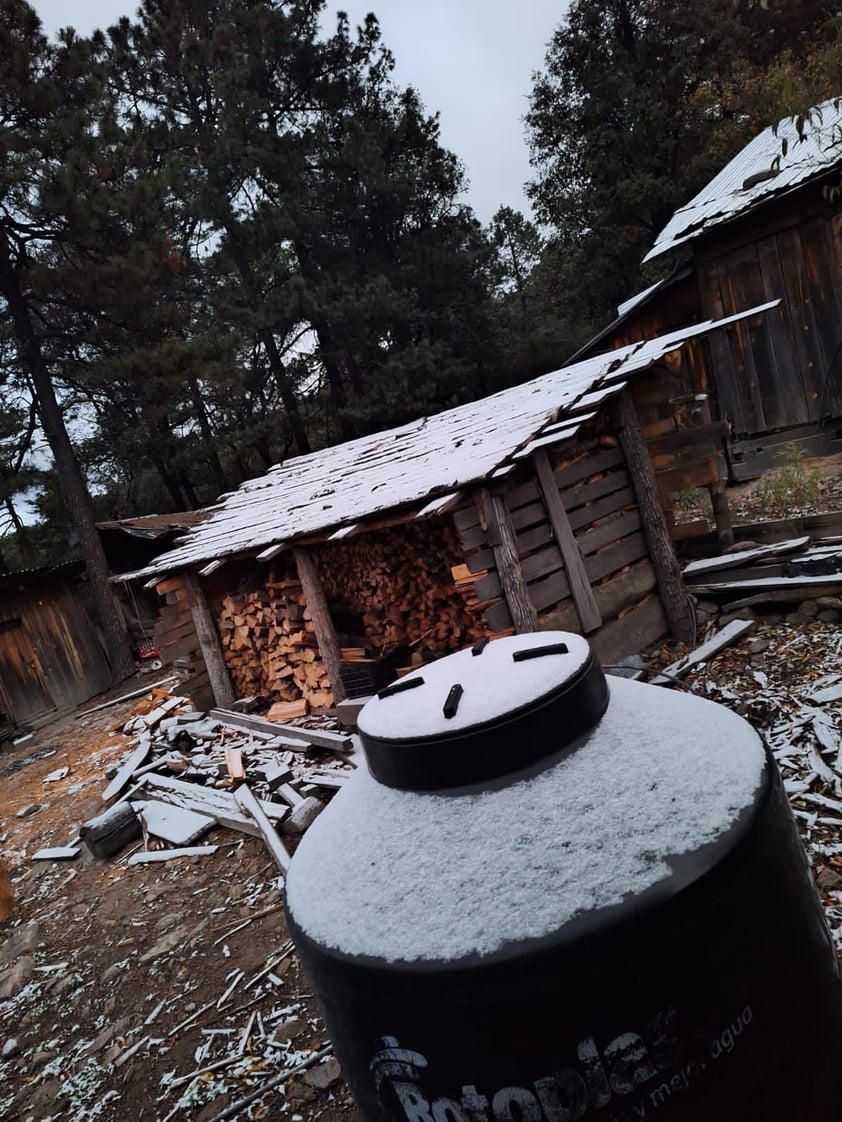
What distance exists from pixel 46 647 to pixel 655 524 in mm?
14490

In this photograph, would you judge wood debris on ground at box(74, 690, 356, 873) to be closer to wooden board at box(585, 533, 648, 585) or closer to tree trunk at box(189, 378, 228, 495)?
wooden board at box(585, 533, 648, 585)

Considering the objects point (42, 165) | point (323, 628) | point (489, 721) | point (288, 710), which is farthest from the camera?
point (42, 165)

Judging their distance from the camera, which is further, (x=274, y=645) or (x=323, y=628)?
(x=274, y=645)

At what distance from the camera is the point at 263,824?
498 centimetres

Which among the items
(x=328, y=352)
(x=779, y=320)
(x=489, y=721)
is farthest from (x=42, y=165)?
(x=489, y=721)

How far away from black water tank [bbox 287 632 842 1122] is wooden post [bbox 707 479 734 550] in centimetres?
608

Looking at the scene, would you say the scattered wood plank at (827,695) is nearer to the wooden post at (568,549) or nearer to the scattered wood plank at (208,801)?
the wooden post at (568,549)

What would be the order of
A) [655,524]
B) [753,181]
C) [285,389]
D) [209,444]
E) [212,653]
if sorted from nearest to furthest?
1. [655,524]
2. [212,653]
3. [753,181]
4. [285,389]
5. [209,444]

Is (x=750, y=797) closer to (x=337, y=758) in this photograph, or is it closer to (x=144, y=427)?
(x=337, y=758)

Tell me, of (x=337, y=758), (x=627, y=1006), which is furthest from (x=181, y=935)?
(x=627, y=1006)

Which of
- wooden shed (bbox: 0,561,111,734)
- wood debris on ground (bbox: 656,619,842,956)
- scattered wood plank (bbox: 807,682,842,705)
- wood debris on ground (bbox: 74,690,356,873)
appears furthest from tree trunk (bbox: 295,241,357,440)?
scattered wood plank (bbox: 807,682,842,705)

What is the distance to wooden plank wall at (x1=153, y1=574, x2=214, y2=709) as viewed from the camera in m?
8.91

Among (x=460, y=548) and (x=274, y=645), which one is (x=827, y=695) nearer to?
(x=460, y=548)

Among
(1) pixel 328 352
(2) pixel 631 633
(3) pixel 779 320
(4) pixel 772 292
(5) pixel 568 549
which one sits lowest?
(2) pixel 631 633
